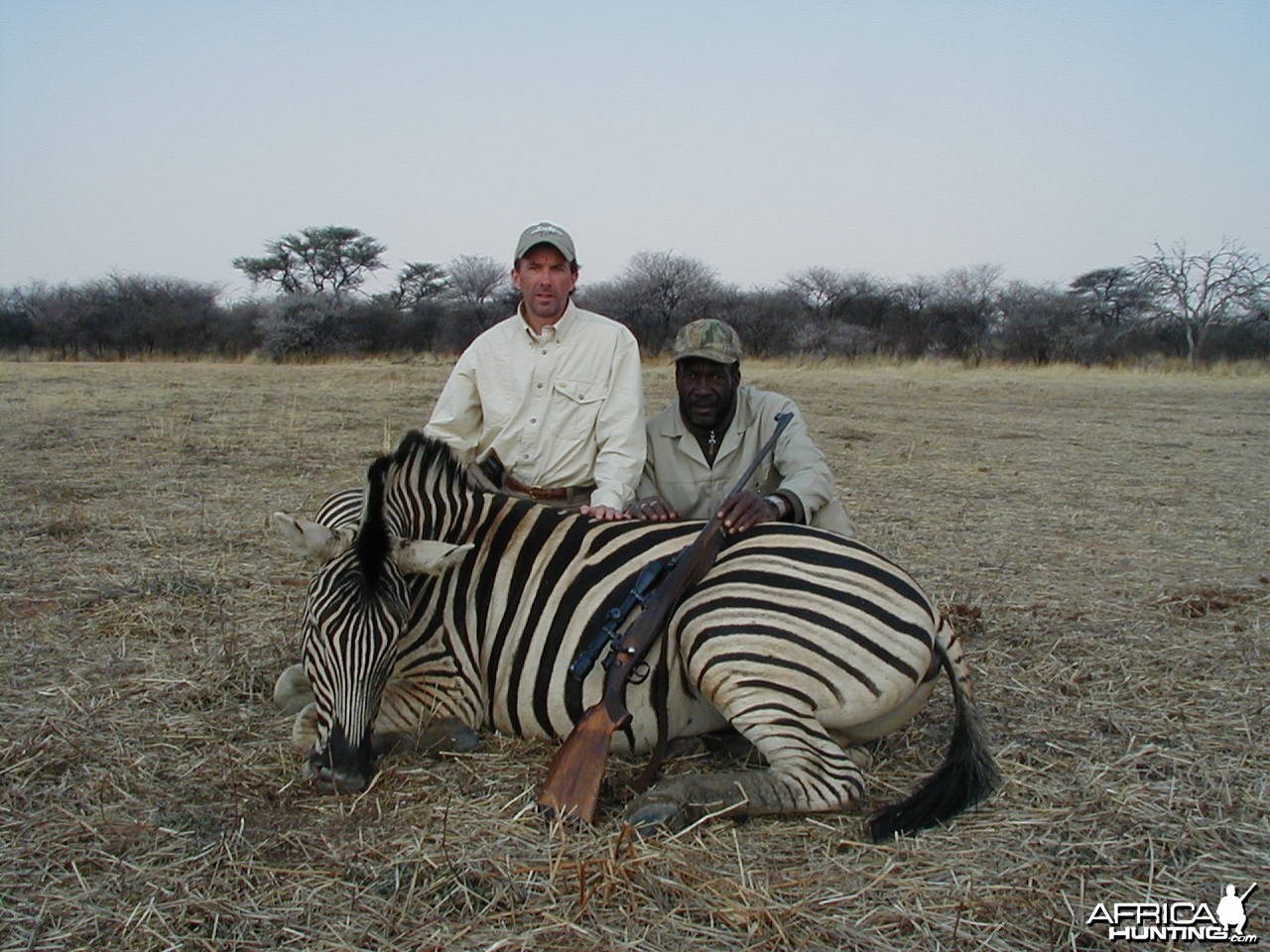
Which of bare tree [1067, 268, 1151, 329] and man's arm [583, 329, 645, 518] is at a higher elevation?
bare tree [1067, 268, 1151, 329]

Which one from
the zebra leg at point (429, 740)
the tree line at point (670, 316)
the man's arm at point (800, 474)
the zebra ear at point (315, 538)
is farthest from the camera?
the tree line at point (670, 316)

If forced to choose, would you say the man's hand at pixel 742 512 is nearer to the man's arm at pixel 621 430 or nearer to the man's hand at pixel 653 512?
the man's hand at pixel 653 512

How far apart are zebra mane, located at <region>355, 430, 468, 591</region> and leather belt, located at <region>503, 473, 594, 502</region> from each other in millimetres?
853

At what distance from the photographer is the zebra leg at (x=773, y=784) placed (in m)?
2.95

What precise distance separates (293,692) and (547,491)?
1413 mm

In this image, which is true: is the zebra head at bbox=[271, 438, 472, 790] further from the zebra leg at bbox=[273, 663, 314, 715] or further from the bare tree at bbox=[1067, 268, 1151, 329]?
the bare tree at bbox=[1067, 268, 1151, 329]

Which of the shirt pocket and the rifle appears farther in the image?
the shirt pocket

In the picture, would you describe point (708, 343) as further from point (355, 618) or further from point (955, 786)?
point (955, 786)

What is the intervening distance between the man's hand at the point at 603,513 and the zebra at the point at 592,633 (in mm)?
109

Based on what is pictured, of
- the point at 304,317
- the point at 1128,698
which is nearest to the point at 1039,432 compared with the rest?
the point at 1128,698

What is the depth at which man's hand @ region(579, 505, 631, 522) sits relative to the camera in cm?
387

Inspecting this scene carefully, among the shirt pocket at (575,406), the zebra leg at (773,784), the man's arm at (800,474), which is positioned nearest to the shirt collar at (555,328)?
the shirt pocket at (575,406)

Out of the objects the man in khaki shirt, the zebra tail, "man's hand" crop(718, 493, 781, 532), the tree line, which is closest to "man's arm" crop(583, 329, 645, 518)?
the man in khaki shirt

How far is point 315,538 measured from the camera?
322cm
